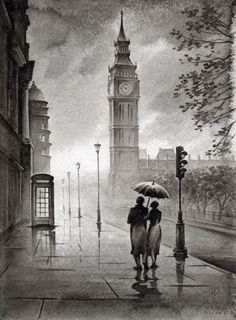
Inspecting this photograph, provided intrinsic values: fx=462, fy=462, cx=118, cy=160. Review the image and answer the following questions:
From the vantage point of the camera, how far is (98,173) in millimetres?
14023

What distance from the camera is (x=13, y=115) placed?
17.2m

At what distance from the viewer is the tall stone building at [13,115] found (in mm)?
13234

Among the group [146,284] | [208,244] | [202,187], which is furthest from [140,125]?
[202,187]

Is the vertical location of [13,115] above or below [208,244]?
above

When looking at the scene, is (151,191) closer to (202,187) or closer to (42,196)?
(42,196)

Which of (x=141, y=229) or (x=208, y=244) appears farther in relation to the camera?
(x=208, y=244)

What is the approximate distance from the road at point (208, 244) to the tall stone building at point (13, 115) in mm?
3863

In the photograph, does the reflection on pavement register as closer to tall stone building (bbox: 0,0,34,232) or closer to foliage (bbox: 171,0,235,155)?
foliage (bbox: 171,0,235,155)

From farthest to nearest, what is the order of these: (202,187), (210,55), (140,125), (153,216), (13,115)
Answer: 1. (202,187)
2. (13,115)
3. (140,125)
4. (153,216)
5. (210,55)

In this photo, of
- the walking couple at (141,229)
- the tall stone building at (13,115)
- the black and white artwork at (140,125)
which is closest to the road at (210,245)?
the black and white artwork at (140,125)

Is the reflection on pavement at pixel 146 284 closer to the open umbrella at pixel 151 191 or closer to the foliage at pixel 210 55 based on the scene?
the open umbrella at pixel 151 191

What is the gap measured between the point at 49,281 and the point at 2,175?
5.44m

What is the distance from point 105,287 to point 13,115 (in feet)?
34.5

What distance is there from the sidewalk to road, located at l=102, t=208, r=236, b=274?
4.61 feet
